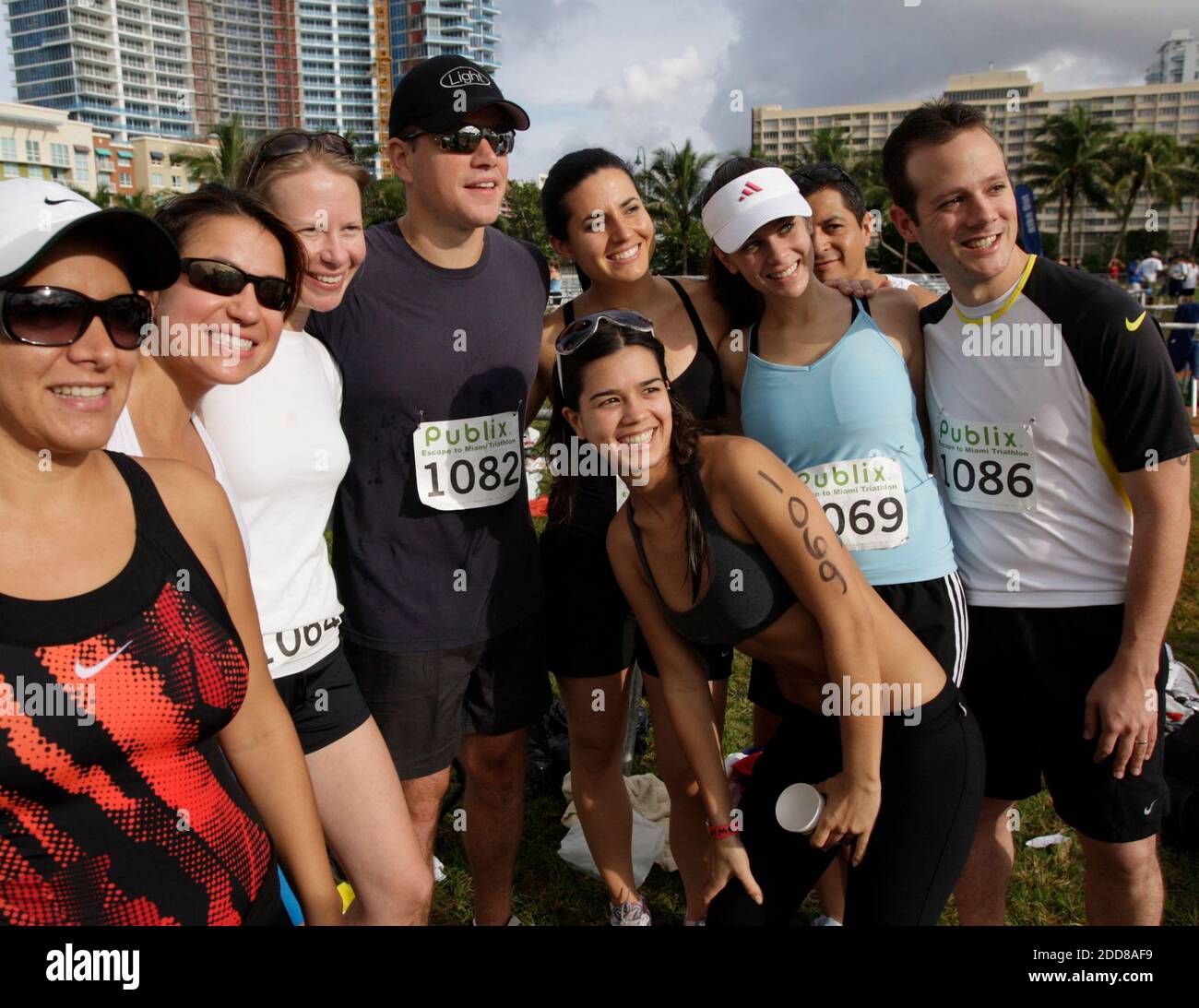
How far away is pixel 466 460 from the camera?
2.98 m

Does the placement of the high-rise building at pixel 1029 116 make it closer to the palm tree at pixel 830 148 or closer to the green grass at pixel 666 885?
the palm tree at pixel 830 148

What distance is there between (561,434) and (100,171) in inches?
4409

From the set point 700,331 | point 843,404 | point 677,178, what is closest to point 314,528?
point 700,331

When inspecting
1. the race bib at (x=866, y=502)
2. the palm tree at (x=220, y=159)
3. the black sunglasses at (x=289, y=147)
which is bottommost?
the race bib at (x=866, y=502)

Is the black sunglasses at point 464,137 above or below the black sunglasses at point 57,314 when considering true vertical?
above

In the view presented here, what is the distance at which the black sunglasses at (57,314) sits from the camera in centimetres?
145

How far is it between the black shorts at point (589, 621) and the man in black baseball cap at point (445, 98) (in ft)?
4.80

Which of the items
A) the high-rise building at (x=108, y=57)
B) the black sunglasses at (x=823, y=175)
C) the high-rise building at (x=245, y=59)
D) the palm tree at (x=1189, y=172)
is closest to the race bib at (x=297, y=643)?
the black sunglasses at (x=823, y=175)

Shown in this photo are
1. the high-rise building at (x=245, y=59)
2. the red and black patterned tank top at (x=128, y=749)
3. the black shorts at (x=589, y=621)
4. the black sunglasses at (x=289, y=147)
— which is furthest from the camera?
the high-rise building at (x=245, y=59)

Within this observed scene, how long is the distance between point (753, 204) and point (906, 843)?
194 centimetres

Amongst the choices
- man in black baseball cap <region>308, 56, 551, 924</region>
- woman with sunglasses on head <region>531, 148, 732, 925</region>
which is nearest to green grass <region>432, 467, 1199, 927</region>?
woman with sunglasses on head <region>531, 148, 732, 925</region>

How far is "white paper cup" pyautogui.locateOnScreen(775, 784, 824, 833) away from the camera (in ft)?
7.97
